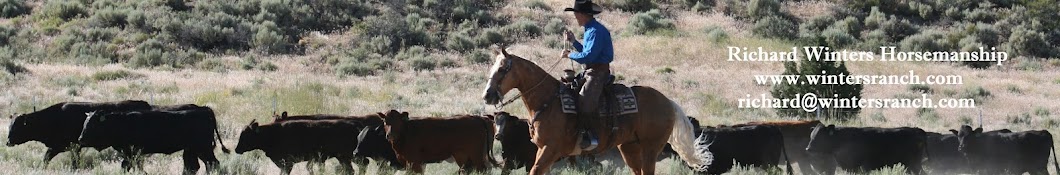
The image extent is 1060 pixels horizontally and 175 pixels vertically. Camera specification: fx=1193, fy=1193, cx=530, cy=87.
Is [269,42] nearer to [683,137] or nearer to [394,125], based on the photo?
[394,125]

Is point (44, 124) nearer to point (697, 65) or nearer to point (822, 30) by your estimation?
point (697, 65)

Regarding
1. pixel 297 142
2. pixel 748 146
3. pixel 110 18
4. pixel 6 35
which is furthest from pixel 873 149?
pixel 110 18

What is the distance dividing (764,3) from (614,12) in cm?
575

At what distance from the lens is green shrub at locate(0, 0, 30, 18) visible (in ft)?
138

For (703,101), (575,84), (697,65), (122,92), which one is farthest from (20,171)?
(697,65)

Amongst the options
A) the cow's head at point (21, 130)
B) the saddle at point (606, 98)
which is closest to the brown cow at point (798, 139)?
the saddle at point (606, 98)

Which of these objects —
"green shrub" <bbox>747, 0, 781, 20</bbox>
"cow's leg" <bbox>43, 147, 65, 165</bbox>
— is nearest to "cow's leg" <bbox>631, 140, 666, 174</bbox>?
"cow's leg" <bbox>43, 147, 65, 165</bbox>

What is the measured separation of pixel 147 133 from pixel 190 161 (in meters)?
0.51

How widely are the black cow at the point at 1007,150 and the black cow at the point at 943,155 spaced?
21cm

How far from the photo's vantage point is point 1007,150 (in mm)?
13297

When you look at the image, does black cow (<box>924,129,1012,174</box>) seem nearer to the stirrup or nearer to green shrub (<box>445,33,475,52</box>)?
the stirrup

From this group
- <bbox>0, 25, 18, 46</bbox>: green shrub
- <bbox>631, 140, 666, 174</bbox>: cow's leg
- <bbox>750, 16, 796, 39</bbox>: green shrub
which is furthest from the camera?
<bbox>750, 16, 796, 39</bbox>: green shrub

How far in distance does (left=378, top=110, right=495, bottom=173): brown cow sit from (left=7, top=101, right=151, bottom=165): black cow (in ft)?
11.9

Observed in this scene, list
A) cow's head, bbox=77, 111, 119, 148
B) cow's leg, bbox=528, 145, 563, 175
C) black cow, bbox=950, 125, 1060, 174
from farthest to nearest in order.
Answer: black cow, bbox=950, 125, 1060, 174, cow's head, bbox=77, 111, 119, 148, cow's leg, bbox=528, 145, 563, 175
